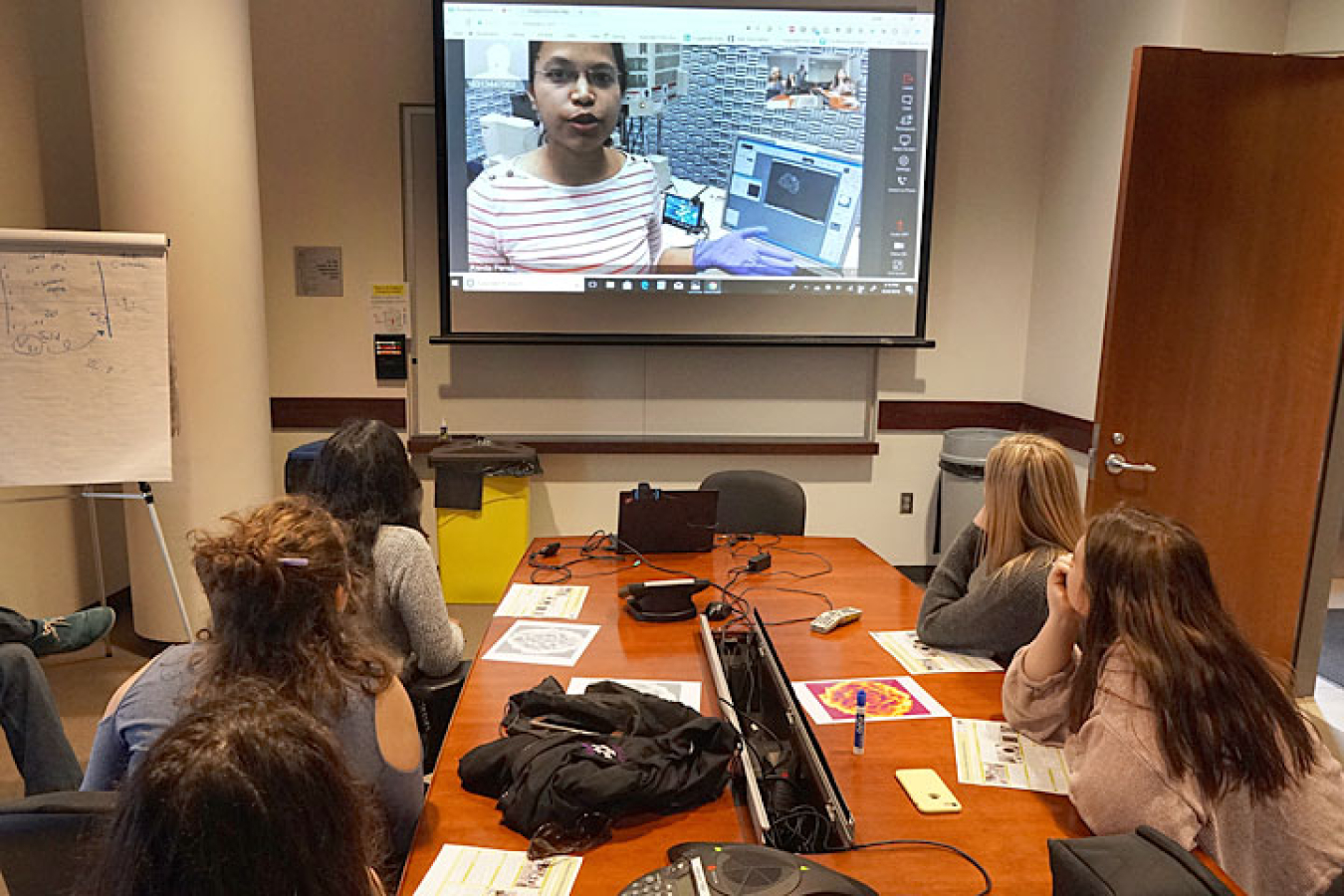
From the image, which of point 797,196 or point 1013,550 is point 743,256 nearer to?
point 797,196

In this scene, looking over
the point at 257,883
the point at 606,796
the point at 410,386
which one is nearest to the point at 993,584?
Result: the point at 606,796

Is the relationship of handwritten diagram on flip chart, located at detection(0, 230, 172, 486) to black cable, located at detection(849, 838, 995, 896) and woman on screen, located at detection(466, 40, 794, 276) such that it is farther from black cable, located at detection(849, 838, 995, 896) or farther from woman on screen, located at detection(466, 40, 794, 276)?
black cable, located at detection(849, 838, 995, 896)

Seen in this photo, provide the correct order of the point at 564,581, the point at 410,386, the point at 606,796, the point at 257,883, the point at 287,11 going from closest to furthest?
the point at 257,883, the point at 606,796, the point at 564,581, the point at 287,11, the point at 410,386

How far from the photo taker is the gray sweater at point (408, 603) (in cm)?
205

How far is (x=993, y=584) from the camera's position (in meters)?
1.97

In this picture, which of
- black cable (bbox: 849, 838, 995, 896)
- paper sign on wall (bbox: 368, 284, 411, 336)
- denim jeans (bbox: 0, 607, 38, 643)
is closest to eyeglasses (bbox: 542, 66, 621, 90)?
paper sign on wall (bbox: 368, 284, 411, 336)

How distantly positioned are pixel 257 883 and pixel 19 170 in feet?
12.4

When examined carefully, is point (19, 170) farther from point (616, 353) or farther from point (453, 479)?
point (616, 353)

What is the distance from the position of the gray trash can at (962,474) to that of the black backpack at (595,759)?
115 inches

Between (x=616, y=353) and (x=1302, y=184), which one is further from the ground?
(x=1302, y=184)

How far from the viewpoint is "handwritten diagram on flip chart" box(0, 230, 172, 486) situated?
285cm

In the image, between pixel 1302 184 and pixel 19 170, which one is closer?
pixel 1302 184

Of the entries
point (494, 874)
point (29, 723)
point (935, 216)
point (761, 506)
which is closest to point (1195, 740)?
point (494, 874)

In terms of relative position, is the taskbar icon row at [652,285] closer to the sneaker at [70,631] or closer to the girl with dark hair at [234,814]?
the sneaker at [70,631]
